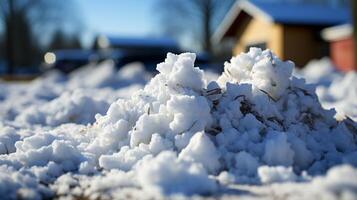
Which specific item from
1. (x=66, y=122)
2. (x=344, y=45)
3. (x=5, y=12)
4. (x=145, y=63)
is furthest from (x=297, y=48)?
(x=5, y=12)

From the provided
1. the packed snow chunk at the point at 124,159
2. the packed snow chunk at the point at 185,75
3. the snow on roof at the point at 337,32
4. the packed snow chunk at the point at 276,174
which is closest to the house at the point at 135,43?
the snow on roof at the point at 337,32

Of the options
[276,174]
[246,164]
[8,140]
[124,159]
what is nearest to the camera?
[276,174]

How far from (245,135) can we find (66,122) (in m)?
3.69

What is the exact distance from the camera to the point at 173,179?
3.42m

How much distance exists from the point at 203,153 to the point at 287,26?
22243 millimetres

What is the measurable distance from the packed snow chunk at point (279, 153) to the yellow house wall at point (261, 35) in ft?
71.2

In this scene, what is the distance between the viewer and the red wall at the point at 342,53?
904 inches

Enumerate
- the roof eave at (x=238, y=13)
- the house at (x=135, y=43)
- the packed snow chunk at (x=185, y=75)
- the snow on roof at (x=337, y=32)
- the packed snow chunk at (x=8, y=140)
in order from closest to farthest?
1. the packed snow chunk at (x=185, y=75)
2. the packed snow chunk at (x=8, y=140)
3. the snow on roof at (x=337, y=32)
4. the roof eave at (x=238, y=13)
5. the house at (x=135, y=43)

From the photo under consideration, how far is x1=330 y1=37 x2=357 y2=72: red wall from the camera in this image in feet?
75.3

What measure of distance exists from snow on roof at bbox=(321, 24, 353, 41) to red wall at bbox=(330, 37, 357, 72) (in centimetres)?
28

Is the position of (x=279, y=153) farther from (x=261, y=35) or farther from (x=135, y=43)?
(x=135, y=43)

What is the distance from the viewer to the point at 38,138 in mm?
4809

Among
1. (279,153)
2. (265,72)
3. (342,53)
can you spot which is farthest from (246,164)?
(342,53)

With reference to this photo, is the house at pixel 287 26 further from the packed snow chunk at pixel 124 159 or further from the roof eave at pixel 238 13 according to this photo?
the packed snow chunk at pixel 124 159
